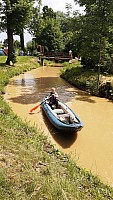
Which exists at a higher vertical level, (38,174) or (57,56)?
(57,56)

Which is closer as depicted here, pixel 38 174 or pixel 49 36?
pixel 38 174

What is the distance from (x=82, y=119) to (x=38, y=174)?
669 cm

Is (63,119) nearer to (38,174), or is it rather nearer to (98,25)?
(38,174)

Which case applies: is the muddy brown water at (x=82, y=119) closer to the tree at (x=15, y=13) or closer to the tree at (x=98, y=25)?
the tree at (x=98, y=25)

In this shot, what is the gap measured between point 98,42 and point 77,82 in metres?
3.63

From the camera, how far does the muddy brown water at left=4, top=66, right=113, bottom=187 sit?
7.77 m

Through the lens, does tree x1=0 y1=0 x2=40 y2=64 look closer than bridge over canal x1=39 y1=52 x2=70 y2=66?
Yes

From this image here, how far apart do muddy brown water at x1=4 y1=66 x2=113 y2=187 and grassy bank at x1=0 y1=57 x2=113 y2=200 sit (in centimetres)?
107

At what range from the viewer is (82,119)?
11711 millimetres

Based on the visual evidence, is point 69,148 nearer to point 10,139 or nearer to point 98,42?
point 10,139

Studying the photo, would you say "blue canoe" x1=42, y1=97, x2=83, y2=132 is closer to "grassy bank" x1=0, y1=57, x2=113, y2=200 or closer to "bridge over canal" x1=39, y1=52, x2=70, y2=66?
"grassy bank" x1=0, y1=57, x2=113, y2=200

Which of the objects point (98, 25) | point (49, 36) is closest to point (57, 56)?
point (49, 36)

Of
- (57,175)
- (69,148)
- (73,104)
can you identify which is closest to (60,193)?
(57,175)

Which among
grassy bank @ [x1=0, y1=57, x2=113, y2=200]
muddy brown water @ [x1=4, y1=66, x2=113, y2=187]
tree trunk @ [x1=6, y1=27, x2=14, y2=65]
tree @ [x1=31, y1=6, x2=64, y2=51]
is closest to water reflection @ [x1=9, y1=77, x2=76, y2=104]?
muddy brown water @ [x1=4, y1=66, x2=113, y2=187]
